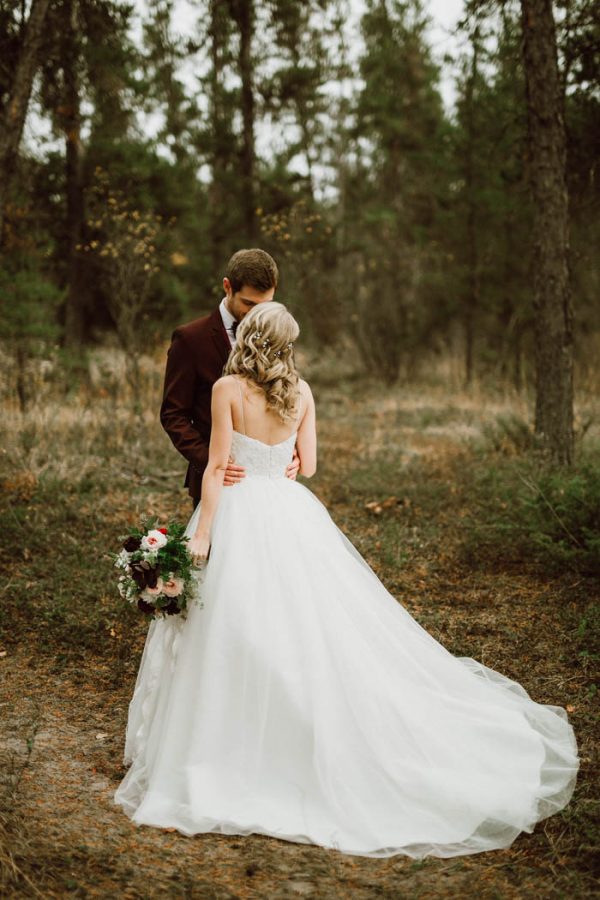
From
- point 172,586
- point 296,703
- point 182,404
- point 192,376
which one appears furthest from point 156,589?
point 192,376

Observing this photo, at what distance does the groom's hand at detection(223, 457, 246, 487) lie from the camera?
395 centimetres

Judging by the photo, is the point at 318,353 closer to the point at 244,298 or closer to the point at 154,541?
the point at 244,298

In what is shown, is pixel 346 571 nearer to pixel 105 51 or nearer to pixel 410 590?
pixel 410 590

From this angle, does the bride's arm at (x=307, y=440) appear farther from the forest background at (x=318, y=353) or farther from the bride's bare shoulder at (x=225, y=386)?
the forest background at (x=318, y=353)

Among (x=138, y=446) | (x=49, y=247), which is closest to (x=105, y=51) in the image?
(x=49, y=247)

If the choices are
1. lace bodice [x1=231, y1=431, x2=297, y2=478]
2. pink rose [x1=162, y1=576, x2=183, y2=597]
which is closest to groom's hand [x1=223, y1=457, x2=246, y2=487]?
lace bodice [x1=231, y1=431, x2=297, y2=478]

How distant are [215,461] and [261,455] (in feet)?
0.78

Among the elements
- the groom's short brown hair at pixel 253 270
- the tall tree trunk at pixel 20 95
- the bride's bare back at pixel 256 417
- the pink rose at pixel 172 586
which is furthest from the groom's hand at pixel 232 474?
the tall tree trunk at pixel 20 95

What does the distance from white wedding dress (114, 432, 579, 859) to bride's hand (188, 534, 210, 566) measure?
5 cm

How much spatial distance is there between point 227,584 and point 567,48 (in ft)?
26.3

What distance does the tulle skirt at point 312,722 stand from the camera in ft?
11.1

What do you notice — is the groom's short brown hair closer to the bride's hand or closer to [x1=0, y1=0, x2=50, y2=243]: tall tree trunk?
the bride's hand

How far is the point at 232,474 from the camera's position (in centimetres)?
395

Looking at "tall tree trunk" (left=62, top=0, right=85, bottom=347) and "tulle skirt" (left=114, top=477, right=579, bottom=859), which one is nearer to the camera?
"tulle skirt" (left=114, top=477, right=579, bottom=859)
